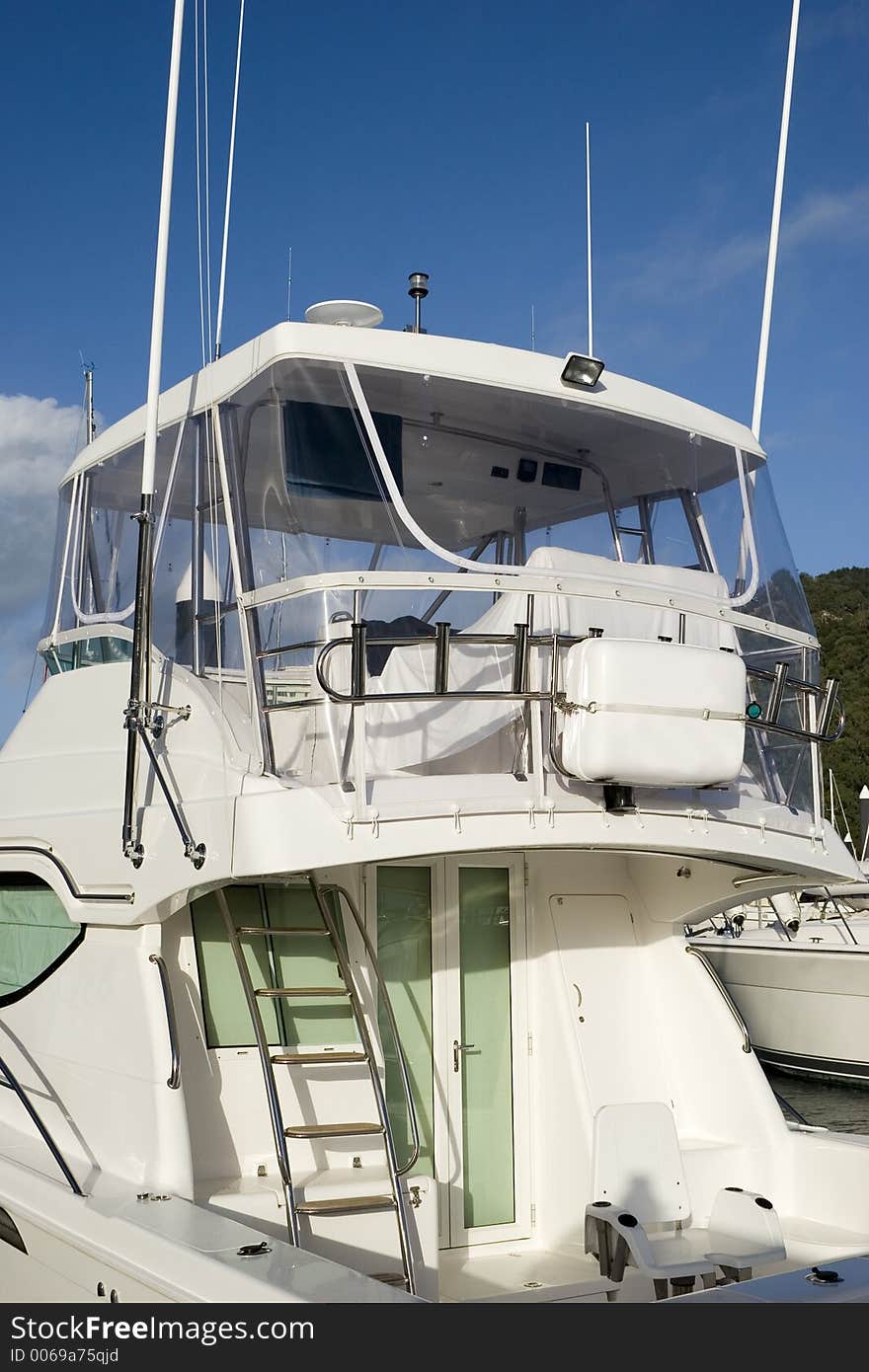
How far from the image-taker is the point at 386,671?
487 centimetres

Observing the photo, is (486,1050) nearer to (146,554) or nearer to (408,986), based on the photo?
(408,986)

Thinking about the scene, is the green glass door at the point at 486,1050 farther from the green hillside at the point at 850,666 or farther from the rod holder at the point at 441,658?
the green hillside at the point at 850,666

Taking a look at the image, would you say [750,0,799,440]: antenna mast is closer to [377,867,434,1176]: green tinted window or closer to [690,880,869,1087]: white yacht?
[377,867,434,1176]: green tinted window

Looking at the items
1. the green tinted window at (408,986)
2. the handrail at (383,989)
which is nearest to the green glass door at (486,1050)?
the green tinted window at (408,986)

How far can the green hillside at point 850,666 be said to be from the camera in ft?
155

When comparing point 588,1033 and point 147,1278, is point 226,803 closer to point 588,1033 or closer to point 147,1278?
point 147,1278

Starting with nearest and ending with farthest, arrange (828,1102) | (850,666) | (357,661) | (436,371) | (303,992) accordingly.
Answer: (357,661)
(303,992)
(436,371)
(828,1102)
(850,666)

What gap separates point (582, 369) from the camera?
5418mm

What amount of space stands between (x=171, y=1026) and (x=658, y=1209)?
7.06 ft

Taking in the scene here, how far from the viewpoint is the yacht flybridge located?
182 inches

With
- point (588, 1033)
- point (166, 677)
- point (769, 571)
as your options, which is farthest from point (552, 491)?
point (588, 1033)

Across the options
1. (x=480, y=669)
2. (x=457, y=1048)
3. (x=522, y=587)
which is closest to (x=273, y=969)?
(x=457, y=1048)
